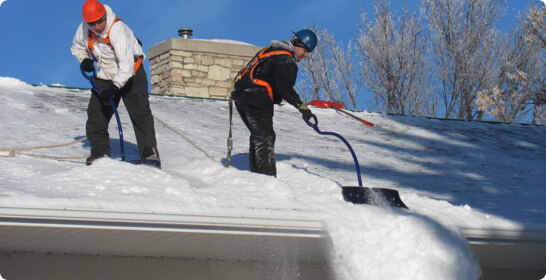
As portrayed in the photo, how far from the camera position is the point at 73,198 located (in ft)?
11.4

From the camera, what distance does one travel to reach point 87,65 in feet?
17.9

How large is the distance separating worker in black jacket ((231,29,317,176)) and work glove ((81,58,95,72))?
4.36 ft

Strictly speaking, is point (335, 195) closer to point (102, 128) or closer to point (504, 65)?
point (102, 128)

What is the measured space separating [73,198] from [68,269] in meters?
0.69

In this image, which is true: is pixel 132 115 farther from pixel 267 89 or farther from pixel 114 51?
pixel 267 89

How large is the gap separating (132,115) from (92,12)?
42.0 inches

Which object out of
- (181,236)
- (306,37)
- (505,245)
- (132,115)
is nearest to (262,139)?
(306,37)

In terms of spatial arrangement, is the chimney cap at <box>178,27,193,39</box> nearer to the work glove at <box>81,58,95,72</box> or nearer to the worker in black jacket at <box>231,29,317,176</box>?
the work glove at <box>81,58,95,72</box>

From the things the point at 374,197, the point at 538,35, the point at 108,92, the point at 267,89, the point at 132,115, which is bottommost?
the point at 374,197

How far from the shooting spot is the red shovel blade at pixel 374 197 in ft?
14.1

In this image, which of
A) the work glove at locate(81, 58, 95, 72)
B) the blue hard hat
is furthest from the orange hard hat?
the blue hard hat

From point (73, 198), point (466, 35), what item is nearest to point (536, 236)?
point (73, 198)

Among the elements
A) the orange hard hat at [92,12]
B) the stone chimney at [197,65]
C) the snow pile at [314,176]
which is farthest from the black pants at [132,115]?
the stone chimney at [197,65]

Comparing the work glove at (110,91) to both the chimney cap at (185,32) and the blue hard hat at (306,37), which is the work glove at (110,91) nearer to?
the blue hard hat at (306,37)
